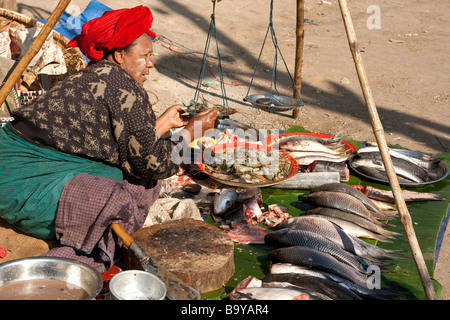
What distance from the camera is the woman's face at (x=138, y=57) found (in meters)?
3.54

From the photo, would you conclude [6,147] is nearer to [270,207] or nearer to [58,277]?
[58,277]

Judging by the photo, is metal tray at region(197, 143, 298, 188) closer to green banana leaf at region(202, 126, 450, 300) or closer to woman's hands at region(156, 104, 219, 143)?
green banana leaf at region(202, 126, 450, 300)

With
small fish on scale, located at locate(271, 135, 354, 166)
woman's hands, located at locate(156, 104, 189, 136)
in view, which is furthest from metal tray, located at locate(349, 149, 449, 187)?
woman's hands, located at locate(156, 104, 189, 136)

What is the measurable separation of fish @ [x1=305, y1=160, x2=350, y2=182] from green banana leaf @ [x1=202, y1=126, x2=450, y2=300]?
0.43ft

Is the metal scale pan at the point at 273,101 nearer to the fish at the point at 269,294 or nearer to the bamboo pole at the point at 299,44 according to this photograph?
the bamboo pole at the point at 299,44

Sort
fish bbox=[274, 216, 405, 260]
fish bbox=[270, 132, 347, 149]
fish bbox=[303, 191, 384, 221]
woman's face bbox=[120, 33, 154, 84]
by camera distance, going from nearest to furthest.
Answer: woman's face bbox=[120, 33, 154, 84] < fish bbox=[274, 216, 405, 260] < fish bbox=[303, 191, 384, 221] < fish bbox=[270, 132, 347, 149]

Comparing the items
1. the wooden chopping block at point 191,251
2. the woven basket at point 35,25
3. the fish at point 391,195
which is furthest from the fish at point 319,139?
the woven basket at point 35,25

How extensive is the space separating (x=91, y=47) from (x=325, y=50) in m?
7.03

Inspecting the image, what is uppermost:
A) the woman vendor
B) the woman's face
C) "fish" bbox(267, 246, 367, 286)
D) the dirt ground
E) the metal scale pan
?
the woman's face

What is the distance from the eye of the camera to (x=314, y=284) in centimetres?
310

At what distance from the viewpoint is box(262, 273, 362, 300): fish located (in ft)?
9.92

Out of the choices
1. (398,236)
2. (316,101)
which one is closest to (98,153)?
(398,236)

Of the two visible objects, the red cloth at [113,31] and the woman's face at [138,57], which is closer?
the red cloth at [113,31]

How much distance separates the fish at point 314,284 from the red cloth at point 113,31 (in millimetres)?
1770
